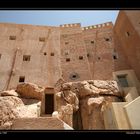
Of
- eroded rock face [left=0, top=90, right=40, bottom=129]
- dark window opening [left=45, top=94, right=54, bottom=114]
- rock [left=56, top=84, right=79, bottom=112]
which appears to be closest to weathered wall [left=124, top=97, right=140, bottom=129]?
rock [left=56, top=84, right=79, bottom=112]

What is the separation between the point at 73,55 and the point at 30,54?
17.0 ft

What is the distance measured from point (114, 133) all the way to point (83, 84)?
12890mm

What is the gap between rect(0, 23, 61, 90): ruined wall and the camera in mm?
17516

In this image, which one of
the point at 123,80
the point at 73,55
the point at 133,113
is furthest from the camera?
the point at 73,55

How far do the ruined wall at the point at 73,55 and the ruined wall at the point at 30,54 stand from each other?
81 cm

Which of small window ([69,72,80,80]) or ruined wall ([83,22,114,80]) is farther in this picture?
ruined wall ([83,22,114,80])

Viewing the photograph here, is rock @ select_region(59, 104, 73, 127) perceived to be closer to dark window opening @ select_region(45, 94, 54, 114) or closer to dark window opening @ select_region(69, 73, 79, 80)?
dark window opening @ select_region(45, 94, 54, 114)

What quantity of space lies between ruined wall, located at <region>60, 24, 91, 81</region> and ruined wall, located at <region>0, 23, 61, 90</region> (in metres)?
0.81

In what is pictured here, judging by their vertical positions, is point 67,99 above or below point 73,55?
below

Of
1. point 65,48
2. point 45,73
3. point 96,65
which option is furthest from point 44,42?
point 96,65

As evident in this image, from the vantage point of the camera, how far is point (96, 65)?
779 inches

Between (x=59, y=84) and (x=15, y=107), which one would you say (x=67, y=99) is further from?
(x=15, y=107)

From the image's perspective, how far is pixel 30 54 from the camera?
19.3m

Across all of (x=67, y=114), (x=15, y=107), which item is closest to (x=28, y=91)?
(x=15, y=107)
